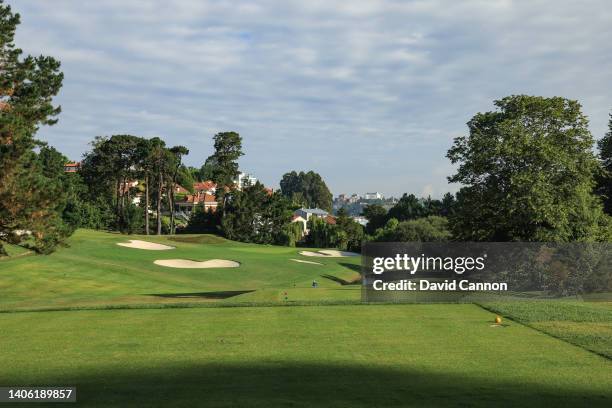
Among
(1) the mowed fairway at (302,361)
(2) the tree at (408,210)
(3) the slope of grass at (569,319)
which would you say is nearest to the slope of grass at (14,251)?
(1) the mowed fairway at (302,361)

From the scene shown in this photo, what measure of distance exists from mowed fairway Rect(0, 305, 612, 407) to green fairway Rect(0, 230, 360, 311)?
8.08 meters

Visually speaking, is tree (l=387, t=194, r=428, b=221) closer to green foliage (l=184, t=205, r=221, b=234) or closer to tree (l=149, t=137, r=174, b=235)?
green foliage (l=184, t=205, r=221, b=234)

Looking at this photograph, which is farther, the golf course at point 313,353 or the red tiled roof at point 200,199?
the red tiled roof at point 200,199

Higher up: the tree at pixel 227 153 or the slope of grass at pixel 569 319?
the tree at pixel 227 153

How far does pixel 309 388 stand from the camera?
10180mm

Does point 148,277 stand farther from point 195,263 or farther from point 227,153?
point 227,153

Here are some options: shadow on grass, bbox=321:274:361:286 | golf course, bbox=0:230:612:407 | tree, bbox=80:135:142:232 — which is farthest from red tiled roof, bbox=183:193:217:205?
golf course, bbox=0:230:612:407

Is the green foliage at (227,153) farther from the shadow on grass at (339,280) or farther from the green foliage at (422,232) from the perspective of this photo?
the shadow on grass at (339,280)

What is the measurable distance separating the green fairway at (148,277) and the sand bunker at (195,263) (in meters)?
1.00

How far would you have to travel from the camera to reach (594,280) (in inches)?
1050

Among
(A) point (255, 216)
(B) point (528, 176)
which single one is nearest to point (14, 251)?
(B) point (528, 176)

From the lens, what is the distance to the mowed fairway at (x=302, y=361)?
9.70 m

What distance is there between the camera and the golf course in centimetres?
984

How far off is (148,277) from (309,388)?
→ 1454 inches
